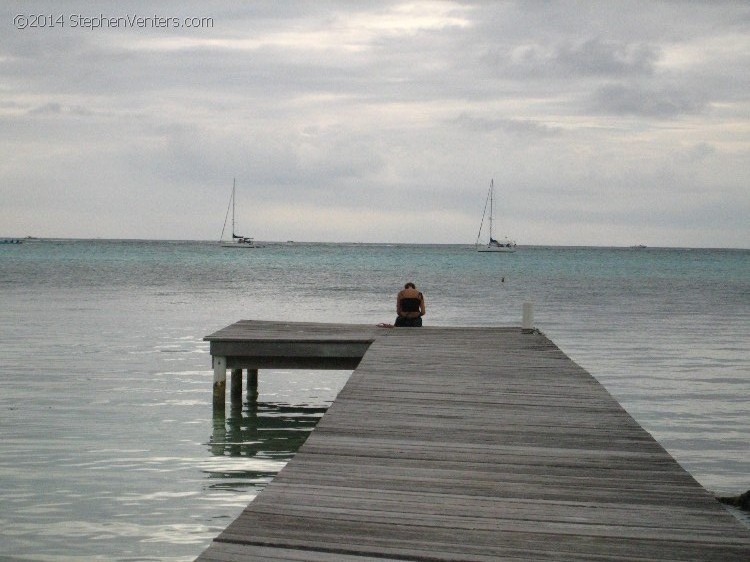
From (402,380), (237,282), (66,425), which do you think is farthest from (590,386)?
(237,282)

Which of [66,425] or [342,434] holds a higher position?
[342,434]

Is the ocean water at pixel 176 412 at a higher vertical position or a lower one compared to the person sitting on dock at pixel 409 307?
lower

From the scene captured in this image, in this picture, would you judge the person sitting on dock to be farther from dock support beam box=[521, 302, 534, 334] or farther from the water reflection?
the water reflection

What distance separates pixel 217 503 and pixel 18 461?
3222 millimetres

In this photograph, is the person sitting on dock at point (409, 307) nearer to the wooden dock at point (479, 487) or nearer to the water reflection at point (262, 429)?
the water reflection at point (262, 429)

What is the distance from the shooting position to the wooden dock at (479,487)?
4914mm

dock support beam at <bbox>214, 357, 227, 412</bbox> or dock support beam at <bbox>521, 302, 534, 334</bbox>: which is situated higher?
dock support beam at <bbox>521, 302, 534, 334</bbox>

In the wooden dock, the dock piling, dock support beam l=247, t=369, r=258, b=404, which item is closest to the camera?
the wooden dock

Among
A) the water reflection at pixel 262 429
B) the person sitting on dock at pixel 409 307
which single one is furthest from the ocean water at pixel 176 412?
the person sitting on dock at pixel 409 307

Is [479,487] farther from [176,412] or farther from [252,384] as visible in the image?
[252,384]

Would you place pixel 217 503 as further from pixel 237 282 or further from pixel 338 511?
pixel 237 282

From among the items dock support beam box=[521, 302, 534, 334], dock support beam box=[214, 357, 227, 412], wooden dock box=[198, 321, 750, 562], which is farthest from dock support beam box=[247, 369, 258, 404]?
wooden dock box=[198, 321, 750, 562]

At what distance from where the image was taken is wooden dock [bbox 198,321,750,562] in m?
4.91

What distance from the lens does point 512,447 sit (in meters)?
7.44
